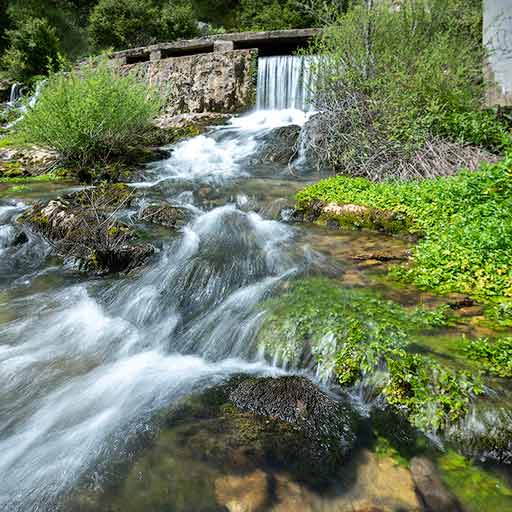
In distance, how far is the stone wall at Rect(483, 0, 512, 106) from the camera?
7.43 meters

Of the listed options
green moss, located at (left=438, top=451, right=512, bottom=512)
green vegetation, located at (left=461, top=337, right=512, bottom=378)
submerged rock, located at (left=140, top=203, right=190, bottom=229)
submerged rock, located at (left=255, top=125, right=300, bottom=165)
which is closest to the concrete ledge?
submerged rock, located at (left=255, top=125, right=300, bottom=165)

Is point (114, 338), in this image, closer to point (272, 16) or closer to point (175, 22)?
point (272, 16)

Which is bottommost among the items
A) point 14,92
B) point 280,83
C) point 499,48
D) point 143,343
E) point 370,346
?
point 143,343

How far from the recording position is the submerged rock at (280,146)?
9297 millimetres

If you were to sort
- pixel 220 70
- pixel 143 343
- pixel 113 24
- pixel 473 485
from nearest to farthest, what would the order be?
1. pixel 473 485
2. pixel 143 343
3. pixel 220 70
4. pixel 113 24

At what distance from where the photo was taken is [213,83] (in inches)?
543

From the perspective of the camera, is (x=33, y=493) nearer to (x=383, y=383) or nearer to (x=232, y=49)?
(x=383, y=383)

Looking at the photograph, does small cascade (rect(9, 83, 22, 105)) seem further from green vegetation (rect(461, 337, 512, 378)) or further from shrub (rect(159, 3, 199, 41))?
green vegetation (rect(461, 337, 512, 378))

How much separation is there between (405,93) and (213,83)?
870cm

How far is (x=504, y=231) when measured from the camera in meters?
4.07

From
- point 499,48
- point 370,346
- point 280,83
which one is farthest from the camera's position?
point 280,83

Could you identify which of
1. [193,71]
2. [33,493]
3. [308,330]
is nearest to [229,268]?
[308,330]

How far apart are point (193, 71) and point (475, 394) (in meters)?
14.2

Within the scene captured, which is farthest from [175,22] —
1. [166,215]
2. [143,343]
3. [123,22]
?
[143,343]
